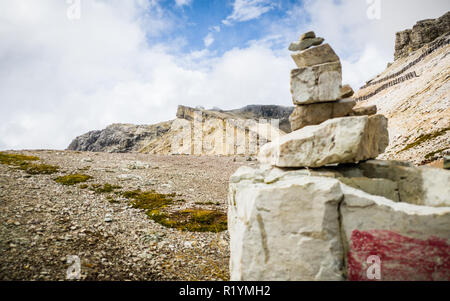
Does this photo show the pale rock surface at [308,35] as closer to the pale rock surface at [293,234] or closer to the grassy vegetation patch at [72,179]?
the pale rock surface at [293,234]

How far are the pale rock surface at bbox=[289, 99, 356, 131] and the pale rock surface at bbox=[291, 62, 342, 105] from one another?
40 centimetres

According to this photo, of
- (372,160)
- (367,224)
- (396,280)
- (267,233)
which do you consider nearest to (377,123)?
(372,160)

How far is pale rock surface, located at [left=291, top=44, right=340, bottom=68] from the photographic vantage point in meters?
8.64

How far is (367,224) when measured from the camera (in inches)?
215

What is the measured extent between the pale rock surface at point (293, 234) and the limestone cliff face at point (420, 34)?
119 meters

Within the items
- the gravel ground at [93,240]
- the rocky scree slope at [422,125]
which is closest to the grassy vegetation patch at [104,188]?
the gravel ground at [93,240]

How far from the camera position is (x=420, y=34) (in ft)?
296

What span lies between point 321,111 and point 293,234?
18.0 ft

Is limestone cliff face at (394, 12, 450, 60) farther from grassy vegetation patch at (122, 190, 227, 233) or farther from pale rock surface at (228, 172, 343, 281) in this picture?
pale rock surface at (228, 172, 343, 281)

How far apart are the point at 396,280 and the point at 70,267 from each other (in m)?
9.73

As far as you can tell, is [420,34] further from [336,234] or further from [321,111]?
[336,234]

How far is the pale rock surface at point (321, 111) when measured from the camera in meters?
8.95

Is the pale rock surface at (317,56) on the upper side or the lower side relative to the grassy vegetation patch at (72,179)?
upper

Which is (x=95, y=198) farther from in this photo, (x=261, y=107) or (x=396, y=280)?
(x=261, y=107)
